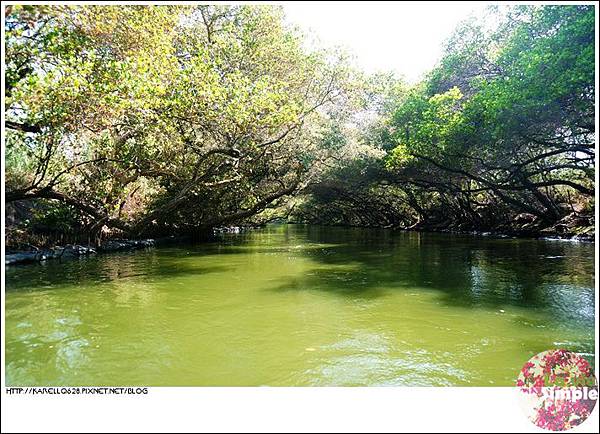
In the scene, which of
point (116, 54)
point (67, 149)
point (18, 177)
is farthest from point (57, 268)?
point (116, 54)

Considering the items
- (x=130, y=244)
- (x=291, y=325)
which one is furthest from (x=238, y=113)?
(x=130, y=244)

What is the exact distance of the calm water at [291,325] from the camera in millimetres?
4211

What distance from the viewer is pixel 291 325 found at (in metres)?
5.94

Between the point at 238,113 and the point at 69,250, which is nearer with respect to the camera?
the point at 238,113

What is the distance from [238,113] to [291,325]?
7.78m

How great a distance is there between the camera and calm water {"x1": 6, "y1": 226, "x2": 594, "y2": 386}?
4211 mm

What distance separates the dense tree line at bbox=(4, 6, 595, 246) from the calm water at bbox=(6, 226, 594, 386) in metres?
3.65

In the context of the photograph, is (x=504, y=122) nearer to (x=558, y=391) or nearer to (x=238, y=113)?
(x=238, y=113)

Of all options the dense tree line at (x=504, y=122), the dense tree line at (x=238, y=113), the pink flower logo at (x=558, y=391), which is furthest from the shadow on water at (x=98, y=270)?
the dense tree line at (x=504, y=122)

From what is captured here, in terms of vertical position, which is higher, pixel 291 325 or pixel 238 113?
pixel 238 113

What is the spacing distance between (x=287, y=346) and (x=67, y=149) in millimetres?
10086

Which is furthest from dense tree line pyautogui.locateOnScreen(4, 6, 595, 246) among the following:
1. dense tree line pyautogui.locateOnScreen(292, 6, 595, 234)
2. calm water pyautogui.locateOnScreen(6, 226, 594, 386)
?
calm water pyautogui.locateOnScreen(6, 226, 594, 386)

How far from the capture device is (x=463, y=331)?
5.57 metres

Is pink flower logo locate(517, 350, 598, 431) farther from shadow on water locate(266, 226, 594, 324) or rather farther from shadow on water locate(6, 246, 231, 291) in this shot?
shadow on water locate(6, 246, 231, 291)
